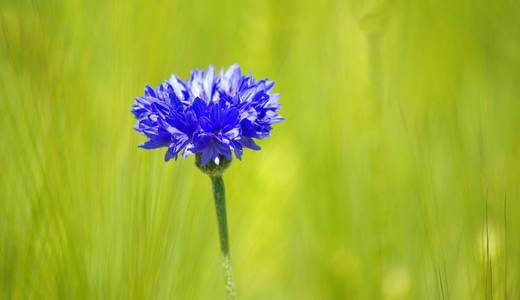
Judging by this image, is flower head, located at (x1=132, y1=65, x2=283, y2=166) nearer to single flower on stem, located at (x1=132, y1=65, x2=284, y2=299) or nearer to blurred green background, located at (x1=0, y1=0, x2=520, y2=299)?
single flower on stem, located at (x1=132, y1=65, x2=284, y2=299)

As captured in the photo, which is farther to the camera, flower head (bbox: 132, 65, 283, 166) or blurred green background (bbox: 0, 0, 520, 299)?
blurred green background (bbox: 0, 0, 520, 299)

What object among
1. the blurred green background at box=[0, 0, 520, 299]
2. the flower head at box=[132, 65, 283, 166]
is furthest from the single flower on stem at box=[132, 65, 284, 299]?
the blurred green background at box=[0, 0, 520, 299]

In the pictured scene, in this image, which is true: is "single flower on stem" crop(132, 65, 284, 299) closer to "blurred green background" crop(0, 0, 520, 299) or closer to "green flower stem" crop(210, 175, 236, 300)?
"green flower stem" crop(210, 175, 236, 300)

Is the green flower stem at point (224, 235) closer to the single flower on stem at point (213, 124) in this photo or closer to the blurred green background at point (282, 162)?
the single flower on stem at point (213, 124)

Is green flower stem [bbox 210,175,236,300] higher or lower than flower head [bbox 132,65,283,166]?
lower

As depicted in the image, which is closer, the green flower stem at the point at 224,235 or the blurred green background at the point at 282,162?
the green flower stem at the point at 224,235

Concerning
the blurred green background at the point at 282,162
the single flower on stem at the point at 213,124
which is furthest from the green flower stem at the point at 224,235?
the blurred green background at the point at 282,162
